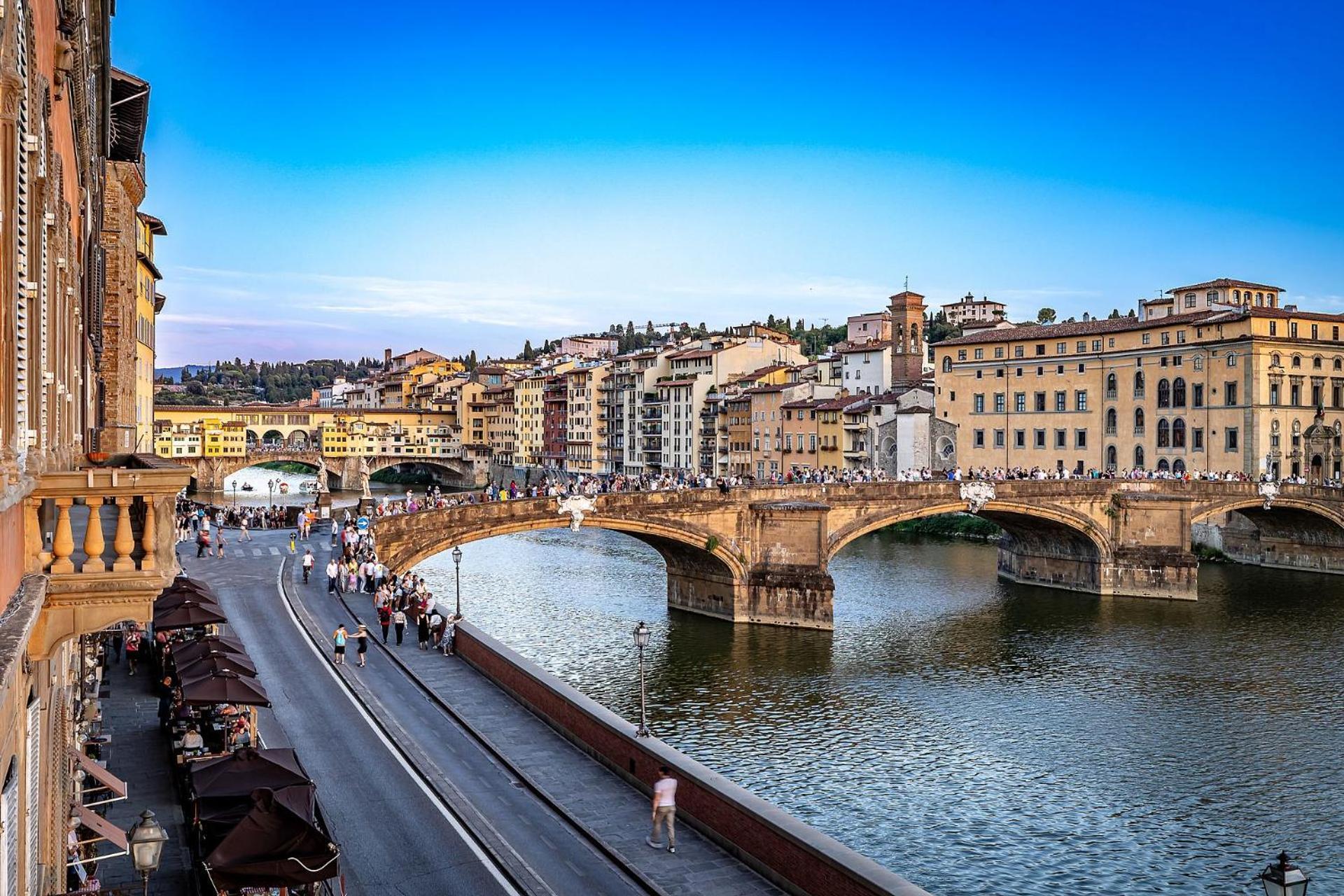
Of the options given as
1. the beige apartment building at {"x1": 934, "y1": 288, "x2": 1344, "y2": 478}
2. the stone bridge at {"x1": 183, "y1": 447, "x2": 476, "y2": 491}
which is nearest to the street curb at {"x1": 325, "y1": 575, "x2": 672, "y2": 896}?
the beige apartment building at {"x1": 934, "y1": 288, "x2": 1344, "y2": 478}

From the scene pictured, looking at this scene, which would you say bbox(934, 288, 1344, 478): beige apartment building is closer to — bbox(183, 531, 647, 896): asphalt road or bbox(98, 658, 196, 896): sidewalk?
bbox(183, 531, 647, 896): asphalt road

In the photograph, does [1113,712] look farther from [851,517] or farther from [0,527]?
[0,527]

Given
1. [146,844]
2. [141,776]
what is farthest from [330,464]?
[146,844]

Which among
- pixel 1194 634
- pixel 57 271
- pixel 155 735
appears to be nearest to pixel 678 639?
pixel 1194 634

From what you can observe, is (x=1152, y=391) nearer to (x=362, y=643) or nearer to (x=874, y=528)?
(x=874, y=528)

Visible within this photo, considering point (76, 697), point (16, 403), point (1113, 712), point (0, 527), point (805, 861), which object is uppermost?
point (16, 403)

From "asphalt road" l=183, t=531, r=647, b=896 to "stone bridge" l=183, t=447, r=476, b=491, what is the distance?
69401 mm

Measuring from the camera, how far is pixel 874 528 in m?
44.7

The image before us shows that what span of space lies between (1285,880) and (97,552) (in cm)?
757

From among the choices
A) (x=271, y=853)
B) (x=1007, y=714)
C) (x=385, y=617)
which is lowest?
(x=1007, y=714)

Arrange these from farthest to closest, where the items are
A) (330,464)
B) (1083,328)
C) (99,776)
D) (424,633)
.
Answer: (330,464), (1083,328), (424,633), (99,776)

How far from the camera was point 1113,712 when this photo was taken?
28766mm

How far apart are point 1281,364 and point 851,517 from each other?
28.3 metres

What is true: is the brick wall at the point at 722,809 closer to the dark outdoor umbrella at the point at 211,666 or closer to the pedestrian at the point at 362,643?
the pedestrian at the point at 362,643
